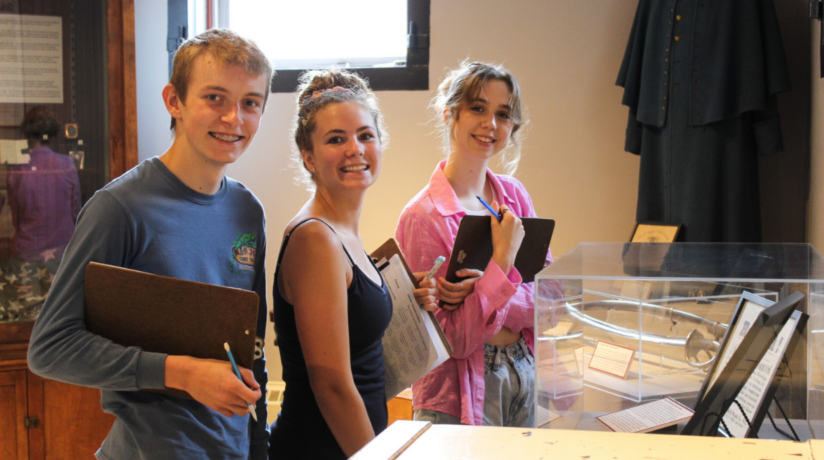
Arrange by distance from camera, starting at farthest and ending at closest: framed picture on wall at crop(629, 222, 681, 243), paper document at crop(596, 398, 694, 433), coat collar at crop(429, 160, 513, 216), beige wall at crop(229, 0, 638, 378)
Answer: beige wall at crop(229, 0, 638, 378)
framed picture on wall at crop(629, 222, 681, 243)
coat collar at crop(429, 160, 513, 216)
paper document at crop(596, 398, 694, 433)

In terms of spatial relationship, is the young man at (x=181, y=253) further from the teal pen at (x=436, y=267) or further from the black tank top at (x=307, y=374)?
the teal pen at (x=436, y=267)

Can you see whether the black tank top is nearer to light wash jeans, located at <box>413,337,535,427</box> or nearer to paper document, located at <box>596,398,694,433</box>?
light wash jeans, located at <box>413,337,535,427</box>

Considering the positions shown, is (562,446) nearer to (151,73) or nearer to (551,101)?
(551,101)

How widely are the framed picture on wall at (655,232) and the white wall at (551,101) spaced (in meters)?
0.32

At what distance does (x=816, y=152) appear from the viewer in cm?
214

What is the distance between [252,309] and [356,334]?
342mm

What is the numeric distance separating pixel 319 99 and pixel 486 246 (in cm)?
55

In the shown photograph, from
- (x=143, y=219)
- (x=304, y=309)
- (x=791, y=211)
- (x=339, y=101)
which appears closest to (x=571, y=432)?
(x=304, y=309)

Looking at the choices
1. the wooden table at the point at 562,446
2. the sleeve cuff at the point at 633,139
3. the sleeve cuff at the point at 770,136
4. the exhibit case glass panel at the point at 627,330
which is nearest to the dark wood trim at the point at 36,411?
the exhibit case glass panel at the point at 627,330

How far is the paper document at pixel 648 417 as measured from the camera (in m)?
1.07

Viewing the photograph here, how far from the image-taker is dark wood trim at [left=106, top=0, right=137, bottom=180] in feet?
7.95

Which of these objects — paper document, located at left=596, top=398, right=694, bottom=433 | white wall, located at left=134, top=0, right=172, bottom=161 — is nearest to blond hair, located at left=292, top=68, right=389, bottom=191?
paper document, located at left=596, top=398, right=694, bottom=433

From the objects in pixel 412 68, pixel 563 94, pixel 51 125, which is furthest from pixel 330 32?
pixel 51 125

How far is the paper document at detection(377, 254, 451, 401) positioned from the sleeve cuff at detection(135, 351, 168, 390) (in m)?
0.56
